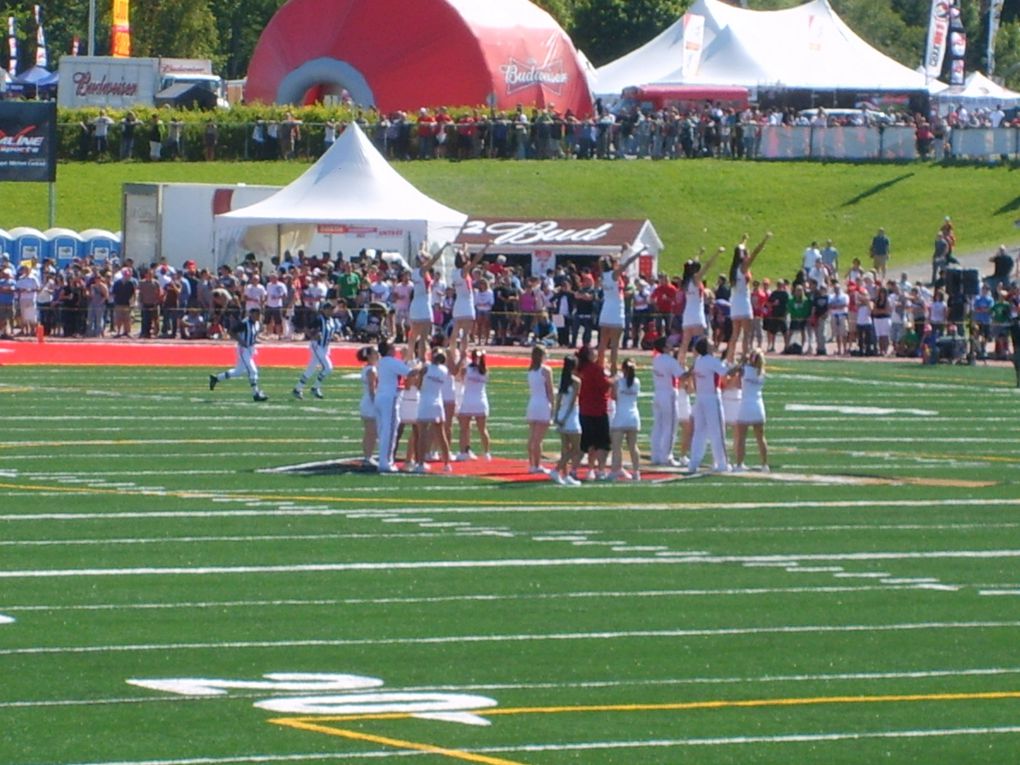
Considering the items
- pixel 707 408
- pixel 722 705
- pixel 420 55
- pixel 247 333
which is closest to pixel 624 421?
pixel 707 408

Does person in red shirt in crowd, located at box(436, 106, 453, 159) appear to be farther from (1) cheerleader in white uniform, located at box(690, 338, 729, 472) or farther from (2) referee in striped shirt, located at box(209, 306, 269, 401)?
(1) cheerleader in white uniform, located at box(690, 338, 729, 472)

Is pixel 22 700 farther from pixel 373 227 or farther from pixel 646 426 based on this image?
pixel 373 227

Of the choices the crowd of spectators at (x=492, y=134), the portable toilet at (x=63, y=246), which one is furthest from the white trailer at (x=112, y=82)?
the portable toilet at (x=63, y=246)

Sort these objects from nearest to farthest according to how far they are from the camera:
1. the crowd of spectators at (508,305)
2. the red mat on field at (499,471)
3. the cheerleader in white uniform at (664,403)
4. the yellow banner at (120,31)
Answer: the red mat on field at (499,471) → the cheerleader in white uniform at (664,403) → the crowd of spectators at (508,305) → the yellow banner at (120,31)

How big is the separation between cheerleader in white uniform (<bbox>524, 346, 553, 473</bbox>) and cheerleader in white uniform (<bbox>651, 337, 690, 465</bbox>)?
135 centimetres

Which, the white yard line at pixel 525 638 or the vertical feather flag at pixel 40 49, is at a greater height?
the vertical feather flag at pixel 40 49

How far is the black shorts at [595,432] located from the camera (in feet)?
68.8

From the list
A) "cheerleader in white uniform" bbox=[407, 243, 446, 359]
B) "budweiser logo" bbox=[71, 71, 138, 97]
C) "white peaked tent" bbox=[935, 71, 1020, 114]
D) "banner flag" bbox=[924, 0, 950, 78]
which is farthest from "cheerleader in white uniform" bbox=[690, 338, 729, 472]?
"white peaked tent" bbox=[935, 71, 1020, 114]

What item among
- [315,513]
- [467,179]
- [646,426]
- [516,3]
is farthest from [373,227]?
[315,513]

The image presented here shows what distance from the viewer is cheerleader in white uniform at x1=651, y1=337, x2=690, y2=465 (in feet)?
73.2

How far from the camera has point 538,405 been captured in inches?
835

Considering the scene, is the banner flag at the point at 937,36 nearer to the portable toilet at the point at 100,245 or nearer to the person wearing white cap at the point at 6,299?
the portable toilet at the point at 100,245

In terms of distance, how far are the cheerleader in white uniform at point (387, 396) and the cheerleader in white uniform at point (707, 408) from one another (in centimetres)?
273

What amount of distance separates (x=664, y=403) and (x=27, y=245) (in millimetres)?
25630
